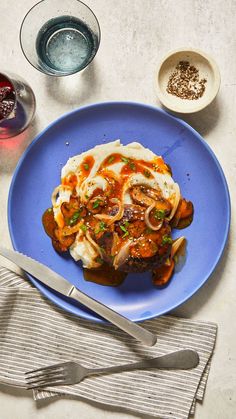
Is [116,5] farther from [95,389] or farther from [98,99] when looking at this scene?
[95,389]

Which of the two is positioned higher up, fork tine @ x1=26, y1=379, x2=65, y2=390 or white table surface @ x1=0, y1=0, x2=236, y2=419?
white table surface @ x1=0, y1=0, x2=236, y2=419

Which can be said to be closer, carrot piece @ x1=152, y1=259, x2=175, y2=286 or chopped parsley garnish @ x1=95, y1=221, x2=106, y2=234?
chopped parsley garnish @ x1=95, y1=221, x2=106, y2=234

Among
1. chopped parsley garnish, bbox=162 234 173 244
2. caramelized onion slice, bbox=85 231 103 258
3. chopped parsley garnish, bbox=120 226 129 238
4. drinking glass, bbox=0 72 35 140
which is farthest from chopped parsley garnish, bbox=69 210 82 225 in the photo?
drinking glass, bbox=0 72 35 140

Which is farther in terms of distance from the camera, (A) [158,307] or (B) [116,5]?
(B) [116,5]

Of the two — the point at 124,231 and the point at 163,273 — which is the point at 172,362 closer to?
the point at 163,273

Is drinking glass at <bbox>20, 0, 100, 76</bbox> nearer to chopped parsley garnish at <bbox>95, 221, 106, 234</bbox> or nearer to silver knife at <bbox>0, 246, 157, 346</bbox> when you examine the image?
Answer: chopped parsley garnish at <bbox>95, 221, 106, 234</bbox>

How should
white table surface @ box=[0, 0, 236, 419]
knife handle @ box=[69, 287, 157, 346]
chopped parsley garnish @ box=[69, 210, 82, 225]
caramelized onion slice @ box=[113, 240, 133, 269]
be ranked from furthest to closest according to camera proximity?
white table surface @ box=[0, 0, 236, 419] < chopped parsley garnish @ box=[69, 210, 82, 225] < knife handle @ box=[69, 287, 157, 346] < caramelized onion slice @ box=[113, 240, 133, 269]

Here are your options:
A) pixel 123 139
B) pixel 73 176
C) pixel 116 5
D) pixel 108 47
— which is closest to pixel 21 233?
pixel 73 176
